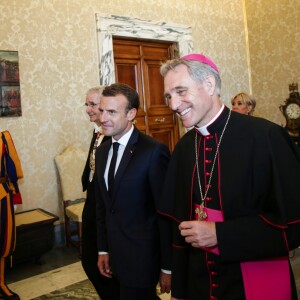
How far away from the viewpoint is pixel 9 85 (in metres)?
4.02

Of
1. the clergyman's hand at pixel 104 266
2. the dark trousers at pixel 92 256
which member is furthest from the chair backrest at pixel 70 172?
the clergyman's hand at pixel 104 266

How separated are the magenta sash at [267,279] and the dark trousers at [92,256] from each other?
119 cm

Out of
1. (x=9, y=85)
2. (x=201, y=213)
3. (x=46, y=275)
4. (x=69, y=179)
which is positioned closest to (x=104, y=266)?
(x=201, y=213)

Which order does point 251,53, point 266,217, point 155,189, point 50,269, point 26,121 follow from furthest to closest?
point 251,53, point 26,121, point 50,269, point 155,189, point 266,217

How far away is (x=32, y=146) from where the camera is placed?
165 inches

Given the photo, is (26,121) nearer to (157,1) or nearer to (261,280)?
(157,1)

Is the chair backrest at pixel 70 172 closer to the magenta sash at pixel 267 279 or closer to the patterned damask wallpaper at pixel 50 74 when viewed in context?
the patterned damask wallpaper at pixel 50 74

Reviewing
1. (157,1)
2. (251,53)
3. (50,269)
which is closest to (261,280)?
(50,269)

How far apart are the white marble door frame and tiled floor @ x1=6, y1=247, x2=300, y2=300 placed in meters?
2.39

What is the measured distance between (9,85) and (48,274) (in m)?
2.21

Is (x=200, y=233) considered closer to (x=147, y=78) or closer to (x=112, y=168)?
(x=112, y=168)

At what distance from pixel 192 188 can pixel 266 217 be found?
0.33 m

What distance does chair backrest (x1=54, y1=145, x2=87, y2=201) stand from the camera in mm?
4195

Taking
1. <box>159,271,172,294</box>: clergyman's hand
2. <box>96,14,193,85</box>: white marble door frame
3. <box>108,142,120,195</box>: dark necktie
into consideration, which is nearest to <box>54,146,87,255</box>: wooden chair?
<box>96,14,193,85</box>: white marble door frame
